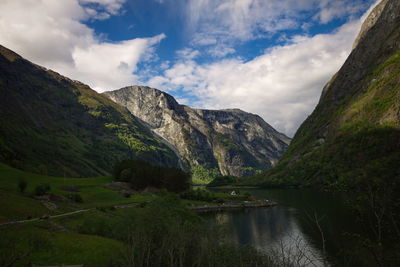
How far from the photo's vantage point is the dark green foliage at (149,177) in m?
149

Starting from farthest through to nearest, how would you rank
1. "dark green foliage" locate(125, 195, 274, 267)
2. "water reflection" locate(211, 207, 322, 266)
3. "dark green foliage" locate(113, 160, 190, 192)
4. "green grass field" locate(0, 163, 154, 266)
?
1. "dark green foliage" locate(113, 160, 190, 192)
2. "water reflection" locate(211, 207, 322, 266)
3. "green grass field" locate(0, 163, 154, 266)
4. "dark green foliage" locate(125, 195, 274, 267)

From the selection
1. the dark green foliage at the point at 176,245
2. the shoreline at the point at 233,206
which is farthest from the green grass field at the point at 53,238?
the shoreline at the point at 233,206

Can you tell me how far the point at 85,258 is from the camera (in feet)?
131

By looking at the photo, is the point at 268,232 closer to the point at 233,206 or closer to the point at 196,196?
the point at 233,206

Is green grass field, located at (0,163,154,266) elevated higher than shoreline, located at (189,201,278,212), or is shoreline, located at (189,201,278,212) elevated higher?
green grass field, located at (0,163,154,266)

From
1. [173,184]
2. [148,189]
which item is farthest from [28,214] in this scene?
[173,184]

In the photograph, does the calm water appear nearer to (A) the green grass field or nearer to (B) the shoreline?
(B) the shoreline

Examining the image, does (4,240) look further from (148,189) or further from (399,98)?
(399,98)

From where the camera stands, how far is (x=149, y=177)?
500ft

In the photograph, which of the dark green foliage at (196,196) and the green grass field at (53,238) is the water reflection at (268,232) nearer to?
the green grass field at (53,238)

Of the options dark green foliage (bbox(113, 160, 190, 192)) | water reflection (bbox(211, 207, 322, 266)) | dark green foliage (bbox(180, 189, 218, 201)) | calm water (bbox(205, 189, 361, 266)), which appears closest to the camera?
calm water (bbox(205, 189, 361, 266))

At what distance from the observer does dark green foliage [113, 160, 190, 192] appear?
149 metres

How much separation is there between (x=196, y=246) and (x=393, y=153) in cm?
17148

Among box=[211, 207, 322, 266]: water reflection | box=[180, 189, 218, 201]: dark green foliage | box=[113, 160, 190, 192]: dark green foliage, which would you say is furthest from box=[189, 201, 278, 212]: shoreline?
box=[113, 160, 190, 192]: dark green foliage
